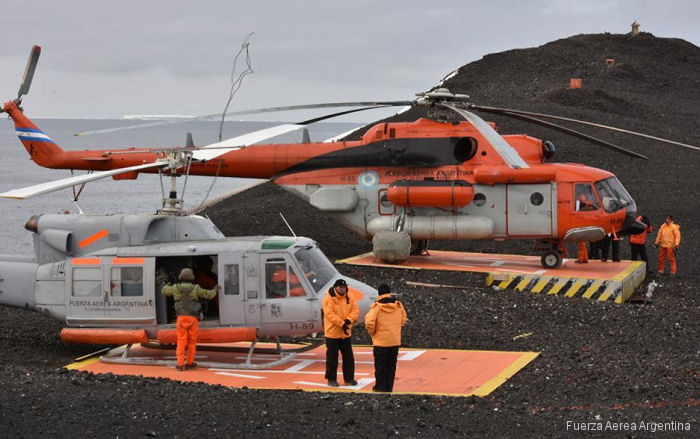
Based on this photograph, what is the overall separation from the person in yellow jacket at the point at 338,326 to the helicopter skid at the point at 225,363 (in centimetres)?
151

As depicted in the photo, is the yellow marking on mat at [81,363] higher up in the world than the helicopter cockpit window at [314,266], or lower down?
lower down

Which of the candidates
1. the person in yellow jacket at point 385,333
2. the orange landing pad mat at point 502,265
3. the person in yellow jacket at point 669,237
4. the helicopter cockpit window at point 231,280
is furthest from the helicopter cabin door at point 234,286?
the person in yellow jacket at point 669,237

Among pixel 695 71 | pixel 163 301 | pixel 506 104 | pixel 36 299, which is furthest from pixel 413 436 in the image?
pixel 695 71

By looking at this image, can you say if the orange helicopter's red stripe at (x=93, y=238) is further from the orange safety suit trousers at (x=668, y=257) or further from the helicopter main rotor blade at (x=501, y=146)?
the orange safety suit trousers at (x=668, y=257)

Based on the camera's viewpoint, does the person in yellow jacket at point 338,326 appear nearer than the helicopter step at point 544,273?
Yes

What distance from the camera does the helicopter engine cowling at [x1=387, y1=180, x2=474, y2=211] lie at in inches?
768

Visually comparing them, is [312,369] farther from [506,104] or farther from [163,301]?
[506,104]

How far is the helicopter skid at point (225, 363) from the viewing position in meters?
13.0

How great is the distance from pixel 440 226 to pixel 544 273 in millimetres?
2447

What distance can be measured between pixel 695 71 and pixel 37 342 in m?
53.2

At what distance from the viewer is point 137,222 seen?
1345 cm

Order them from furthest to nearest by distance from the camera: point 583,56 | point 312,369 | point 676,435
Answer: point 583,56 < point 312,369 < point 676,435

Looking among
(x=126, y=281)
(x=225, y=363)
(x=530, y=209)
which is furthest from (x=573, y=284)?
(x=126, y=281)

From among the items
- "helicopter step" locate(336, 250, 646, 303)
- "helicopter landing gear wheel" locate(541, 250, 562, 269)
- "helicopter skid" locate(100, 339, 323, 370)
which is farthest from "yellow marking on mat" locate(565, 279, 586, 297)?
"helicopter skid" locate(100, 339, 323, 370)
